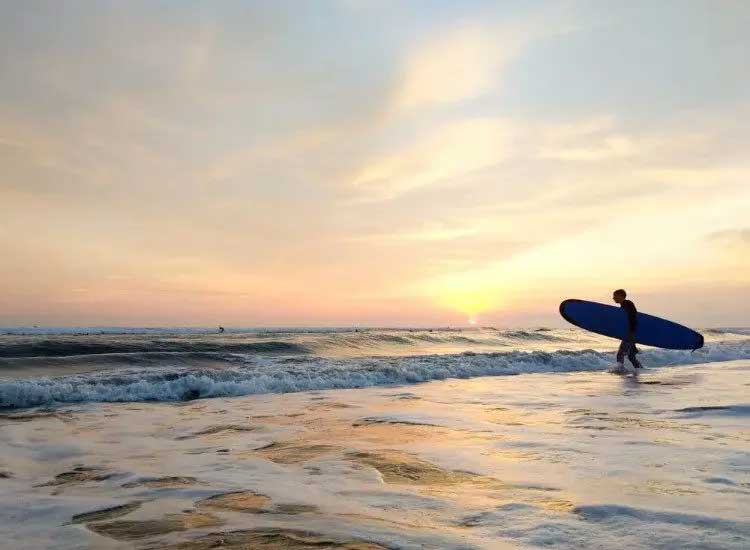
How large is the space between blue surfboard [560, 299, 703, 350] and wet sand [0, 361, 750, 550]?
383 inches

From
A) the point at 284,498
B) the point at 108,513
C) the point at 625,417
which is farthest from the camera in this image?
the point at 625,417

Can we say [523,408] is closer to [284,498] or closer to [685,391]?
[685,391]

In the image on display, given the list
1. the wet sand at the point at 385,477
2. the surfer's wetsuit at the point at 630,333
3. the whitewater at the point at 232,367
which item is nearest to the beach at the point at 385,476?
the wet sand at the point at 385,477

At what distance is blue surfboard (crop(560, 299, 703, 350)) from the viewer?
55.3 feet

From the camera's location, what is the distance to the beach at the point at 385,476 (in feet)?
9.52

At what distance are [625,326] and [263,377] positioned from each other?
449 inches

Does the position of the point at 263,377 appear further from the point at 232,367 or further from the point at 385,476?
the point at 385,476

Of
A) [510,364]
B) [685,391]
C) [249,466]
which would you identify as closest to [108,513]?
[249,466]

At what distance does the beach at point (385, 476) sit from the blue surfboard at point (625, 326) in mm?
9375

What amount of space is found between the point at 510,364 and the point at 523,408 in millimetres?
7830

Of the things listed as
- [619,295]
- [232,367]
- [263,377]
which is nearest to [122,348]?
[232,367]

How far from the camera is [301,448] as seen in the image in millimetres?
5238

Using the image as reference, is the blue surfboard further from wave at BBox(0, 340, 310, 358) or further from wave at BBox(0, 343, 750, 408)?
wave at BBox(0, 340, 310, 358)

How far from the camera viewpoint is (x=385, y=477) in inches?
162
